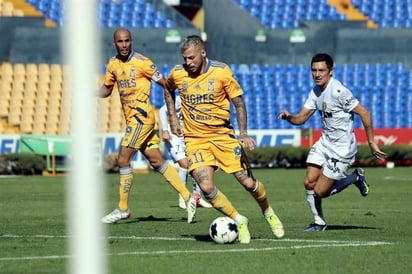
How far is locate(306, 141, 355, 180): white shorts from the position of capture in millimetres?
11398

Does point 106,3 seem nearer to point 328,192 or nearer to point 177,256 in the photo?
point 328,192

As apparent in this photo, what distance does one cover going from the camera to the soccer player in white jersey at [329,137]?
1123 centimetres

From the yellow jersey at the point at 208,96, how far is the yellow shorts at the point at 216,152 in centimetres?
10

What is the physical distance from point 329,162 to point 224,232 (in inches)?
80.1

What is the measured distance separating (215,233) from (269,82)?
91.3 feet

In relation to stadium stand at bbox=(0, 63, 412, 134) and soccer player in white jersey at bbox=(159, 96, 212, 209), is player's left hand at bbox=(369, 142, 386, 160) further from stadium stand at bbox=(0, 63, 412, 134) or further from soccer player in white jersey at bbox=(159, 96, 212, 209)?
stadium stand at bbox=(0, 63, 412, 134)

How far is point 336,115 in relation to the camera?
447 inches

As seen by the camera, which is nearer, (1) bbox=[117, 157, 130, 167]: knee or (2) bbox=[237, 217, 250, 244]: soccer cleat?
(2) bbox=[237, 217, 250, 244]: soccer cleat

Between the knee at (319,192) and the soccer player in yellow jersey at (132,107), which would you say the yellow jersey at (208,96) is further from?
the soccer player in yellow jersey at (132,107)

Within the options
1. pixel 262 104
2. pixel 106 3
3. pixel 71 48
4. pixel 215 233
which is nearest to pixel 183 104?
pixel 215 233

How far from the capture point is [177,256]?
886cm

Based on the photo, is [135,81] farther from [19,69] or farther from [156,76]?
[19,69]

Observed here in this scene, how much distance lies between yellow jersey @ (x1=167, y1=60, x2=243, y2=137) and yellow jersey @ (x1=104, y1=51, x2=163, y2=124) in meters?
2.10

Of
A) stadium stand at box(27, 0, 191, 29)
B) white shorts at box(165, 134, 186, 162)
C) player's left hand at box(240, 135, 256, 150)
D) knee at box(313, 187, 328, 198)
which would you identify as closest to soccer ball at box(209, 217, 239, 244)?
player's left hand at box(240, 135, 256, 150)
